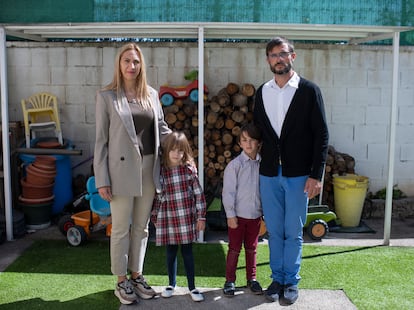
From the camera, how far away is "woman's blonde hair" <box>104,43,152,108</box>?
3.56 metres

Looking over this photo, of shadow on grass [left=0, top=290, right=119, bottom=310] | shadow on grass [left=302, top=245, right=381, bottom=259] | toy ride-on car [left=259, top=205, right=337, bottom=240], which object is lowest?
shadow on grass [left=302, top=245, right=381, bottom=259]

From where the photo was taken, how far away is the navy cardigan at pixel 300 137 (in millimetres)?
3617

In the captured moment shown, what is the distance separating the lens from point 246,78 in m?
6.60

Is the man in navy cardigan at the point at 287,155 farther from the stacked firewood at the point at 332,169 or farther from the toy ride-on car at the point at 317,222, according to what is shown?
the stacked firewood at the point at 332,169

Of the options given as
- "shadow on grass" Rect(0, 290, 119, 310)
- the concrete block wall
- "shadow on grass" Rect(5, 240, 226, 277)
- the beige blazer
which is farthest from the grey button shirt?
the concrete block wall

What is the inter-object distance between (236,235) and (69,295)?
138cm

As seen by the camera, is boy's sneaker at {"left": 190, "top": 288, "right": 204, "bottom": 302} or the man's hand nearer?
the man's hand

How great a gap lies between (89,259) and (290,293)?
1992mm

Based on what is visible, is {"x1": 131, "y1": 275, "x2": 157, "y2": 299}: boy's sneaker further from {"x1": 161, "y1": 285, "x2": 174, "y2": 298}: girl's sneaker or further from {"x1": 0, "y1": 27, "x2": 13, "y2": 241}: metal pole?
{"x1": 0, "y1": 27, "x2": 13, "y2": 241}: metal pole

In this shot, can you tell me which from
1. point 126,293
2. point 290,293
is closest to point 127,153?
point 126,293

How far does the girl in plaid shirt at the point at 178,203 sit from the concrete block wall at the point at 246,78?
301 cm

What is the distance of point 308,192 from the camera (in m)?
3.72

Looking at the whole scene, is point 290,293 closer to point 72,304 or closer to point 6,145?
point 72,304

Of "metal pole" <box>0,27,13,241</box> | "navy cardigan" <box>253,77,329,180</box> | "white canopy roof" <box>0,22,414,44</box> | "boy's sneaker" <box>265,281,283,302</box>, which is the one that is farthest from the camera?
"metal pole" <box>0,27,13,241</box>
